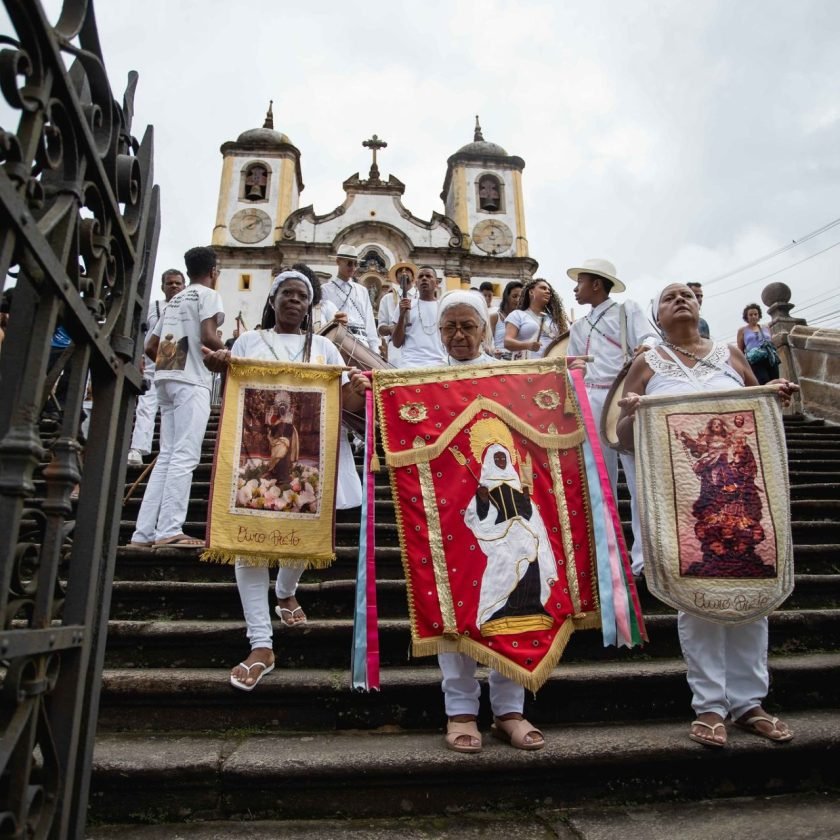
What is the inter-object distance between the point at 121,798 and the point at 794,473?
603 centimetres

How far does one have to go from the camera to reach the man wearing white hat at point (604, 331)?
14.5ft

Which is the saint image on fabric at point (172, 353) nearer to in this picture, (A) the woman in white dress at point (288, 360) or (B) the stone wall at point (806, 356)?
(A) the woman in white dress at point (288, 360)

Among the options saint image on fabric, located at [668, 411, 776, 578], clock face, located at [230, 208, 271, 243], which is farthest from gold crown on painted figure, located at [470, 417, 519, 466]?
clock face, located at [230, 208, 271, 243]

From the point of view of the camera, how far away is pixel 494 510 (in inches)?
109

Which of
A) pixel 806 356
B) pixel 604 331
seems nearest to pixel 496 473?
pixel 604 331

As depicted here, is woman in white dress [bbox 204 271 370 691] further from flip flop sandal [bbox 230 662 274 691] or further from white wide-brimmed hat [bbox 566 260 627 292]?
white wide-brimmed hat [bbox 566 260 627 292]

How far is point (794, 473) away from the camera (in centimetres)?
614

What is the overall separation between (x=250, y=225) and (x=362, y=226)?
465 centimetres

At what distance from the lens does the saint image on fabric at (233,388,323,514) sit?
3.17 metres

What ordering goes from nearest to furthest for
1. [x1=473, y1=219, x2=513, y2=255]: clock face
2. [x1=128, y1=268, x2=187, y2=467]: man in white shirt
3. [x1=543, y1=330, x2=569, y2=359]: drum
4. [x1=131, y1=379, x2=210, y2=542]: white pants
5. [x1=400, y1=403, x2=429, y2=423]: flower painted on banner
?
1. [x1=400, y1=403, x2=429, y2=423]: flower painted on banner
2. [x1=131, y1=379, x2=210, y2=542]: white pants
3. [x1=543, y1=330, x2=569, y2=359]: drum
4. [x1=128, y1=268, x2=187, y2=467]: man in white shirt
5. [x1=473, y1=219, x2=513, y2=255]: clock face

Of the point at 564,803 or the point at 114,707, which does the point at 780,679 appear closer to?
the point at 564,803

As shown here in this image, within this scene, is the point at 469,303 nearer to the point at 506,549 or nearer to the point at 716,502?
the point at 506,549

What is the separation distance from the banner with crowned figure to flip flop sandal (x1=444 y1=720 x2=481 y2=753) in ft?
0.84

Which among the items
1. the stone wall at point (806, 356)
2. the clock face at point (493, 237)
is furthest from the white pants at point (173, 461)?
the clock face at point (493, 237)
